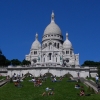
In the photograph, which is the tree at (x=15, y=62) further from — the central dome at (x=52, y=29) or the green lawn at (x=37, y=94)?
the green lawn at (x=37, y=94)

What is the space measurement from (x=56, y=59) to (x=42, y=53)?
22.2 ft

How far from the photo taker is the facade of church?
10962cm

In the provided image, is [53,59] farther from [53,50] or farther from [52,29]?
[52,29]

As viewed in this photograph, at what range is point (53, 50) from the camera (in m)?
110

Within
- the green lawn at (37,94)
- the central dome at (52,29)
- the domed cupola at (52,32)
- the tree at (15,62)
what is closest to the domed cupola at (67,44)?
the domed cupola at (52,32)

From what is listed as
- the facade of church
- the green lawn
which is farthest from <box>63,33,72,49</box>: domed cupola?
the green lawn

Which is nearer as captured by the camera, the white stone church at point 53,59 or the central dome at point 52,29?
the white stone church at point 53,59

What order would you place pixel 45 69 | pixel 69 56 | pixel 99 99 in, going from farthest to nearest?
pixel 69 56 → pixel 45 69 → pixel 99 99

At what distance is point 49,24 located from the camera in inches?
5389

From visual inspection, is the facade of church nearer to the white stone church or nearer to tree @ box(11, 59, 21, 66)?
the white stone church

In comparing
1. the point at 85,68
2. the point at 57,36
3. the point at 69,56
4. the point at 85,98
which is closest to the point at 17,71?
the point at 85,68

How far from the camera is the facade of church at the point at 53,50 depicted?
4316 inches

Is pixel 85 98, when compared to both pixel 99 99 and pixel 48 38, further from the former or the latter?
pixel 48 38

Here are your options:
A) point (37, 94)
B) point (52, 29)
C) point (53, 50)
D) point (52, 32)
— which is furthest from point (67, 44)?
point (37, 94)
